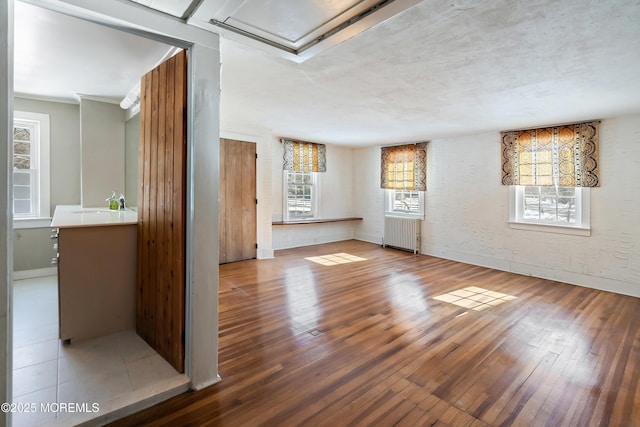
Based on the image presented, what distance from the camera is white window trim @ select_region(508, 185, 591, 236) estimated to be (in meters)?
4.55

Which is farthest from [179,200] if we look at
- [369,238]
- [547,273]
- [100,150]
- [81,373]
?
[369,238]

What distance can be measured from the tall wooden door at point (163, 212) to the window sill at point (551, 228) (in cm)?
531

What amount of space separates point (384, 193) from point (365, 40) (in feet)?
18.0

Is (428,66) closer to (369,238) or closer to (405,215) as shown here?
(405,215)

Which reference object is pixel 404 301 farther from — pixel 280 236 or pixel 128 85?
pixel 128 85

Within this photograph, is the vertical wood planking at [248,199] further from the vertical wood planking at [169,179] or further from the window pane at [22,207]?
the vertical wood planking at [169,179]

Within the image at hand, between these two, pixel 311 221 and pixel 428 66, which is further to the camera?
pixel 311 221

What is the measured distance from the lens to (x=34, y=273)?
13.9 ft

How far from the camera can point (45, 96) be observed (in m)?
4.15

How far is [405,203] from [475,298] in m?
3.49

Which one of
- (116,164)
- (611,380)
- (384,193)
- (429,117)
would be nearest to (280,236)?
(384,193)

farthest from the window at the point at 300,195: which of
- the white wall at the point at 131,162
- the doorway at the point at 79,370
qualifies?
the doorway at the point at 79,370

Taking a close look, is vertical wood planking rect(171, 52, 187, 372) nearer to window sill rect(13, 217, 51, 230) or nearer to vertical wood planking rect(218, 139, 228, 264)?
vertical wood planking rect(218, 139, 228, 264)

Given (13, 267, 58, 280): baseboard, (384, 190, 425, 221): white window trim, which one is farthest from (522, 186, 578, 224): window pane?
(13, 267, 58, 280): baseboard
